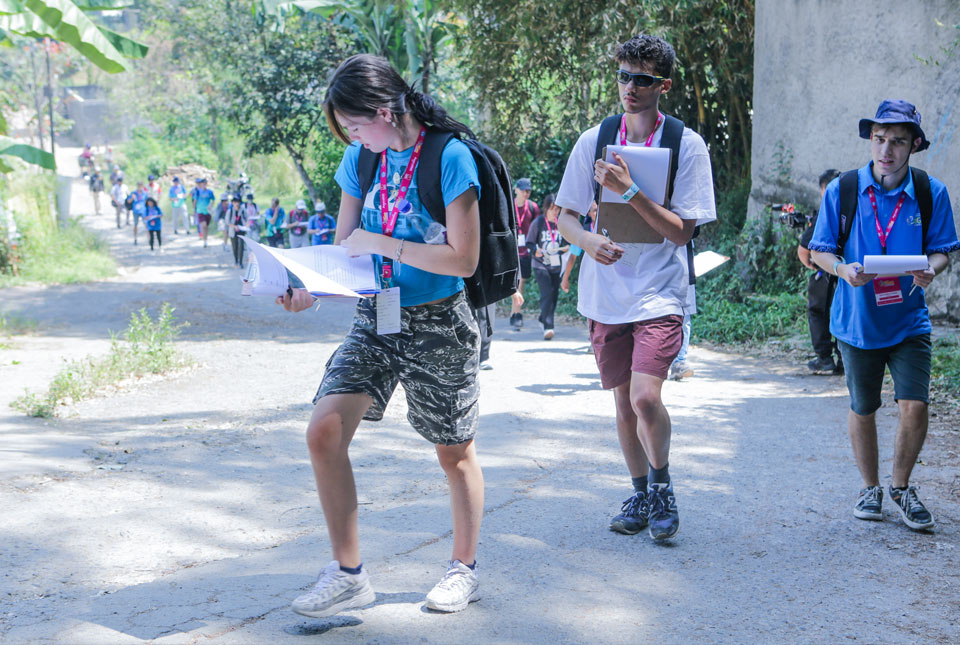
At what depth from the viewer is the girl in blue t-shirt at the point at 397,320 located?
3.25m

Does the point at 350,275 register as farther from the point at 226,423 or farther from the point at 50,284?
the point at 50,284

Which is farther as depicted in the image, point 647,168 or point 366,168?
point 647,168

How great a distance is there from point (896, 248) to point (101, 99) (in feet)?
252

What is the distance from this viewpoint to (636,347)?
14.1 feet

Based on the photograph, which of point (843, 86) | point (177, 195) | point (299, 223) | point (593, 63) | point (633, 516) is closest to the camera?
point (633, 516)

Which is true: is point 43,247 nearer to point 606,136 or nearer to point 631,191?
point 606,136

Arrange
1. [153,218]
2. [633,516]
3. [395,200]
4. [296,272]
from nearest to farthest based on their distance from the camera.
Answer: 1. [296,272]
2. [395,200]
3. [633,516]
4. [153,218]

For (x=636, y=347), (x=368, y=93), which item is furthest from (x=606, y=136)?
(x=368, y=93)

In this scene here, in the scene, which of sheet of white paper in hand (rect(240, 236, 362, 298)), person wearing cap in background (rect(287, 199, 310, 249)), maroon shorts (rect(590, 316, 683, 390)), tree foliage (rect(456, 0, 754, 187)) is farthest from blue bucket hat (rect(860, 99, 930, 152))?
person wearing cap in background (rect(287, 199, 310, 249))

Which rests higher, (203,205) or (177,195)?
(177,195)

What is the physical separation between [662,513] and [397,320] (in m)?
1.77

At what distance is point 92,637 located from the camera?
3248mm

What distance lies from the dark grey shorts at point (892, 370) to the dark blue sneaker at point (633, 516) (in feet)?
3.75

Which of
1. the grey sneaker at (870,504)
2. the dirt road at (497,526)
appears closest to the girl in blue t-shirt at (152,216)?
the dirt road at (497,526)
